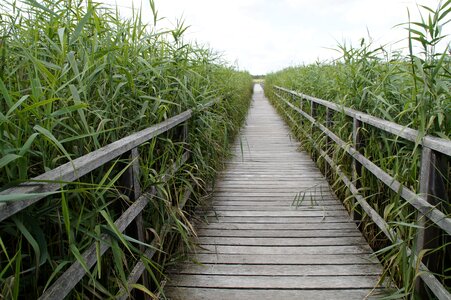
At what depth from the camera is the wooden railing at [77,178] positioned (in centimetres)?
96

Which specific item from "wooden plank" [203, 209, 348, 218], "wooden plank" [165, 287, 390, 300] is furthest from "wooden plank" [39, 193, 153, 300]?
"wooden plank" [203, 209, 348, 218]

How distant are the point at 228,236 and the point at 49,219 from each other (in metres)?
1.82

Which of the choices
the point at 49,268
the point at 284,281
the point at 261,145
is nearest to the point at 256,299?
the point at 284,281

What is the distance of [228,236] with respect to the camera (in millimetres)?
2910

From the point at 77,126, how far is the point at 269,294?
1430 mm

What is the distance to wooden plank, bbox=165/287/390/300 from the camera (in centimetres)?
210

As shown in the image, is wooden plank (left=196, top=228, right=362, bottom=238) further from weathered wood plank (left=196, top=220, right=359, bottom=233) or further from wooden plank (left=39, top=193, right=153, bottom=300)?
wooden plank (left=39, top=193, right=153, bottom=300)

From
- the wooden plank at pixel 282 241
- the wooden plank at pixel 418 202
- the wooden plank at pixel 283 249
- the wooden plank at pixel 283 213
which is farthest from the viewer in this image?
the wooden plank at pixel 283 213

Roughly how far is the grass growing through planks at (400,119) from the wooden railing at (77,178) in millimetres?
1277

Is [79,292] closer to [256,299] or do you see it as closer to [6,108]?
[6,108]

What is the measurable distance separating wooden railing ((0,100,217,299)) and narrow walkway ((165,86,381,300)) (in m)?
0.52

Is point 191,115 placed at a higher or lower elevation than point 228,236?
higher

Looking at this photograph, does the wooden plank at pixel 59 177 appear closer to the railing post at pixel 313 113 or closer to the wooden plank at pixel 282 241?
the wooden plank at pixel 282 241

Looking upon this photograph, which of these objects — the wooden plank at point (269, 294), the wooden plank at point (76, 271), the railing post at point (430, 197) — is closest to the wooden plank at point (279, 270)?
the wooden plank at point (269, 294)
